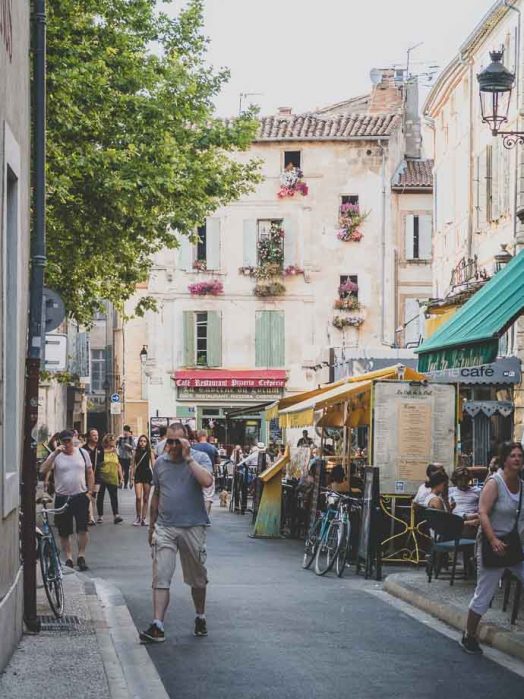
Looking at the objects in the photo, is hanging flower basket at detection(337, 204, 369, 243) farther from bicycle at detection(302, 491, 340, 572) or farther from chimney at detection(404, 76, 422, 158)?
bicycle at detection(302, 491, 340, 572)

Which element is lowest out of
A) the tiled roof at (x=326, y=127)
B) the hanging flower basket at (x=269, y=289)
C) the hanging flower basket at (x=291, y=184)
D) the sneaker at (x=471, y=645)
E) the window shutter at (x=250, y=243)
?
the sneaker at (x=471, y=645)

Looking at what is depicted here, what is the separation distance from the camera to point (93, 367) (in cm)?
7894

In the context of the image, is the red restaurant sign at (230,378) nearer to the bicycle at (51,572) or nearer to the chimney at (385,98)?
the chimney at (385,98)

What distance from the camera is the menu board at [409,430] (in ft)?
66.4

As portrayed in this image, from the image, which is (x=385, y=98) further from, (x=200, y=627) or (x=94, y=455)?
(x=200, y=627)

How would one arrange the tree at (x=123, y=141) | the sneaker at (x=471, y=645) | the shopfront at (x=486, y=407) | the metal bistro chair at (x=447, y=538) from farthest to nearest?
the shopfront at (x=486, y=407)
the tree at (x=123, y=141)
the metal bistro chair at (x=447, y=538)
the sneaker at (x=471, y=645)

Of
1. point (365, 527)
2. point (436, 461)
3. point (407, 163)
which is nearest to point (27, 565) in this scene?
point (365, 527)

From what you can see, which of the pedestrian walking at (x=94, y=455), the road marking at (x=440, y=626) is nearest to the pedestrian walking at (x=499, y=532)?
the road marking at (x=440, y=626)

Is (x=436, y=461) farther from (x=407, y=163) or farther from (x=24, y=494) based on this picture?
(x=407, y=163)

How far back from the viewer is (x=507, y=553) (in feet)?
38.8

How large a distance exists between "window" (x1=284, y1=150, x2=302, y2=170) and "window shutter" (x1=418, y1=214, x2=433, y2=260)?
5063 mm

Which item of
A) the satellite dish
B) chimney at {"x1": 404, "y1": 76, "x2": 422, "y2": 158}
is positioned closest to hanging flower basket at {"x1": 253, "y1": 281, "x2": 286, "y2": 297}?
chimney at {"x1": 404, "y1": 76, "x2": 422, "y2": 158}

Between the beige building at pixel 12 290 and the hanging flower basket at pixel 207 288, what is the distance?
142 ft

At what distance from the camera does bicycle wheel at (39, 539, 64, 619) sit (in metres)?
13.1
